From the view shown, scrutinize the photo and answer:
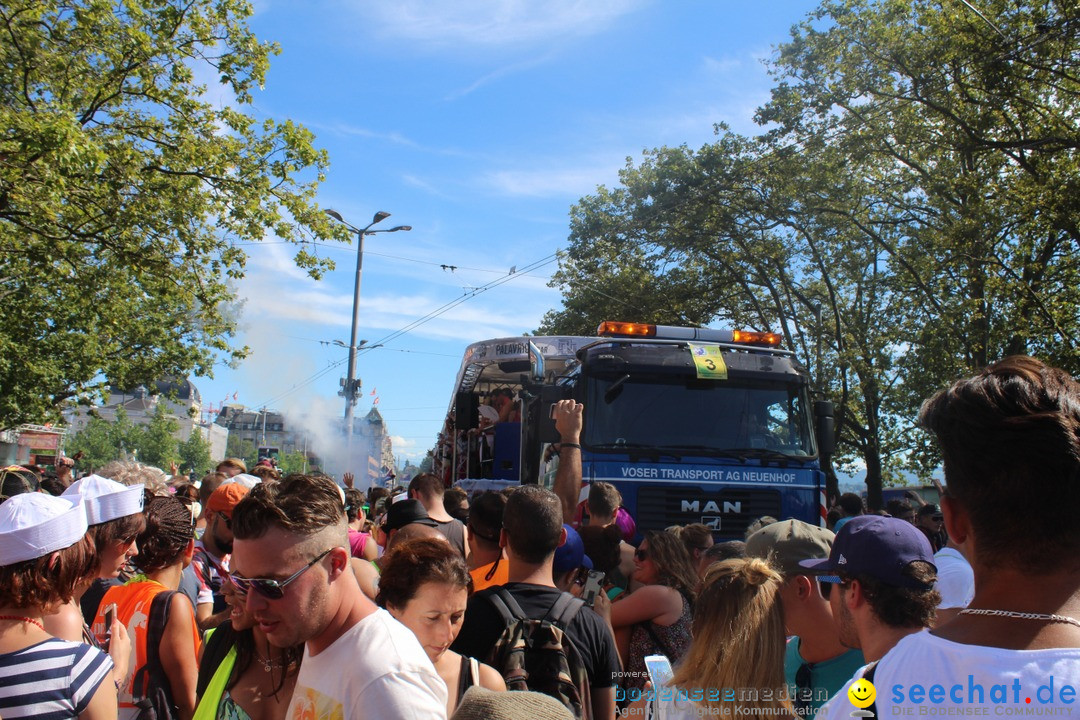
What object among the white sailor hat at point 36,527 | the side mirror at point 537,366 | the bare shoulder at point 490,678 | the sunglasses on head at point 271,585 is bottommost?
the bare shoulder at point 490,678

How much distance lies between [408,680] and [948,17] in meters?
15.2

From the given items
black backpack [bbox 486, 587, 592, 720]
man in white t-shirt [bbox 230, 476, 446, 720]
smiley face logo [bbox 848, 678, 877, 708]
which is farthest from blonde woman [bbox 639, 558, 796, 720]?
smiley face logo [bbox 848, 678, 877, 708]

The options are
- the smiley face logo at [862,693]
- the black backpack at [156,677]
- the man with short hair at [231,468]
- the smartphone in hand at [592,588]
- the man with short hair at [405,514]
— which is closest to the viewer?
the smiley face logo at [862,693]

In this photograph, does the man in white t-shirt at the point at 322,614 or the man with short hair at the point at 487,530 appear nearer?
the man in white t-shirt at the point at 322,614

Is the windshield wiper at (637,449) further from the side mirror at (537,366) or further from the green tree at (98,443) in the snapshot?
the green tree at (98,443)

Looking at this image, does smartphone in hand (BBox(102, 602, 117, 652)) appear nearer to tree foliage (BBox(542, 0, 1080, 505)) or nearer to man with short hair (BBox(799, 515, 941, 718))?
man with short hair (BBox(799, 515, 941, 718))

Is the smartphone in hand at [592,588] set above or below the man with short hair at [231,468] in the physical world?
below

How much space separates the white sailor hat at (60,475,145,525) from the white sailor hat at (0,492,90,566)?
0.52m

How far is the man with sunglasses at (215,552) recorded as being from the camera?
15.8 feet

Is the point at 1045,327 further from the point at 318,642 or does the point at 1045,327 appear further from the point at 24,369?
the point at 24,369

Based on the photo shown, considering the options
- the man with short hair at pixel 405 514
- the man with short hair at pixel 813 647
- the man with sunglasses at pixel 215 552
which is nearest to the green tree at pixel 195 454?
the man with short hair at pixel 405 514

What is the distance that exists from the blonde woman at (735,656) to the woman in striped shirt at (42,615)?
1810 millimetres

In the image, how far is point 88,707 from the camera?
2639mm

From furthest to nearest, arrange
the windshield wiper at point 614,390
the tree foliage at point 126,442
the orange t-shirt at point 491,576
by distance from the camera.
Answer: the tree foliage at point 126,442
the windshield wiper at point 614,390
the orange t-shirt at point 491,576
